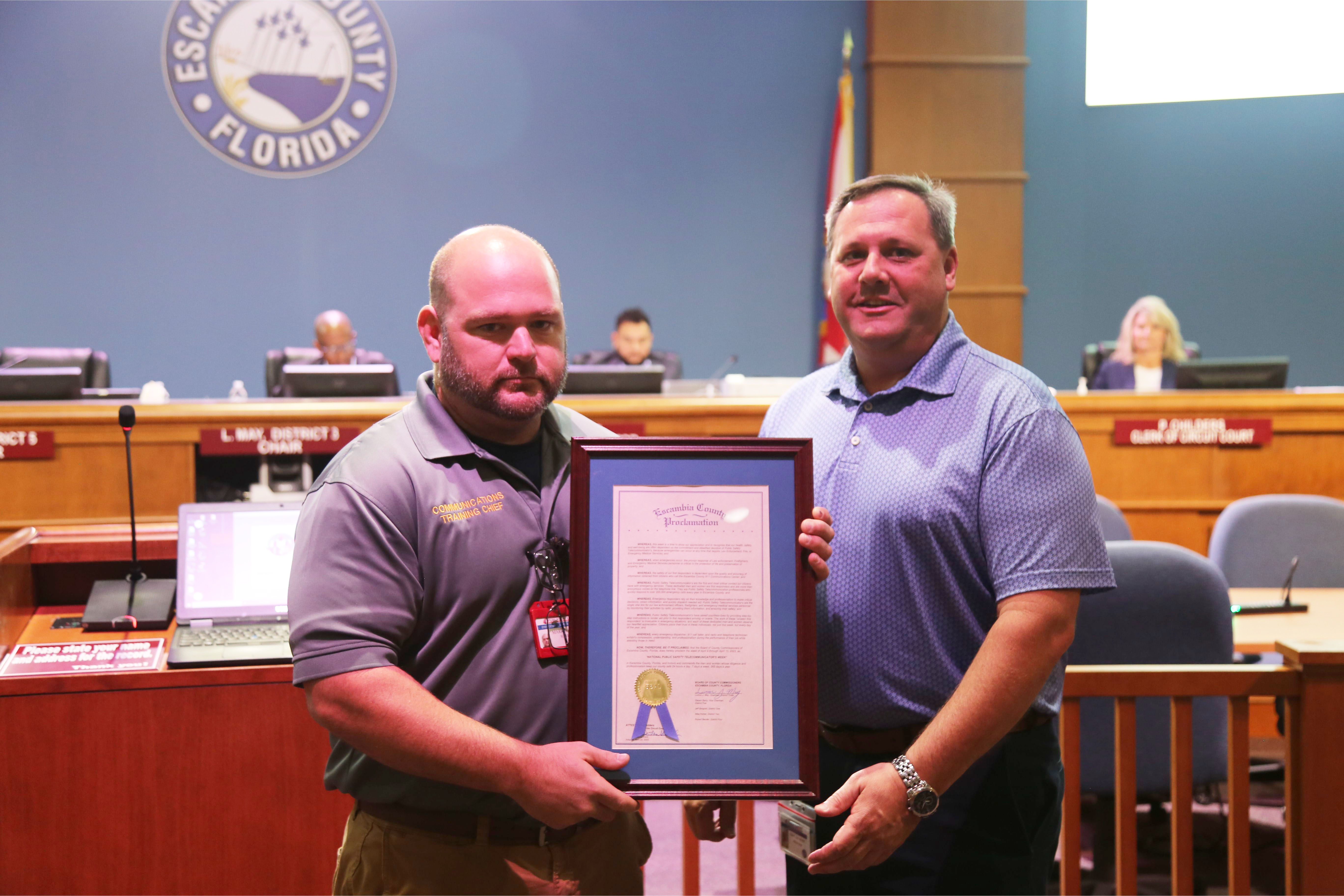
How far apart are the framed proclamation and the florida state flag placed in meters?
5.08

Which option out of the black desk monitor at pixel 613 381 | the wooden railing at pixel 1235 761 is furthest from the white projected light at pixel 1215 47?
the wooden railing at pixel 1235 761

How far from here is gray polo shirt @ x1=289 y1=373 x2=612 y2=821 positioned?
1204mm

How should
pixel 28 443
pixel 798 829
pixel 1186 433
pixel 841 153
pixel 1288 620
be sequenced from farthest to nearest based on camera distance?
1. pixel 841 153
2. pixel 1186 433
3. pixel 28 443
4. pixel 1288 620
5. pixel 798 829

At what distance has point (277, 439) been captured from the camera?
3605mm

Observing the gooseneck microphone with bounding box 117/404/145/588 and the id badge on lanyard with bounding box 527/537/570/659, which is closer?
the id badge on lanyard with bounding box 527/537/570/659

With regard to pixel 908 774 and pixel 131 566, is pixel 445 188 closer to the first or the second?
pixel 131 566

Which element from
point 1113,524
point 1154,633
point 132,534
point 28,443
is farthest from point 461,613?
point 28,443

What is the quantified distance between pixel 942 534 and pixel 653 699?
1.59 feet

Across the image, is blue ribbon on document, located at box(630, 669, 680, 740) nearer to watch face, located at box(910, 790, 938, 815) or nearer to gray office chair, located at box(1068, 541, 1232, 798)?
watch face, located at box(910, 790, 938, 815)

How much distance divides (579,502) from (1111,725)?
64.0 inches

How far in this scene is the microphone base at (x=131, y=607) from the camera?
6.94ft

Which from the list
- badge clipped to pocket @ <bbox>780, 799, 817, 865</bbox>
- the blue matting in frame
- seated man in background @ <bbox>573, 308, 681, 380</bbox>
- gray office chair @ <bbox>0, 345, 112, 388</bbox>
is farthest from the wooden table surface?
gray office chair @ <bbox>0, 345, 112, 388</bbox>

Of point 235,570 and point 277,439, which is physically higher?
point 277,439

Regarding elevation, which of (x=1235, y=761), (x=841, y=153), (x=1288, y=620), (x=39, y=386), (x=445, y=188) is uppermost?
(x=841, y=153)
